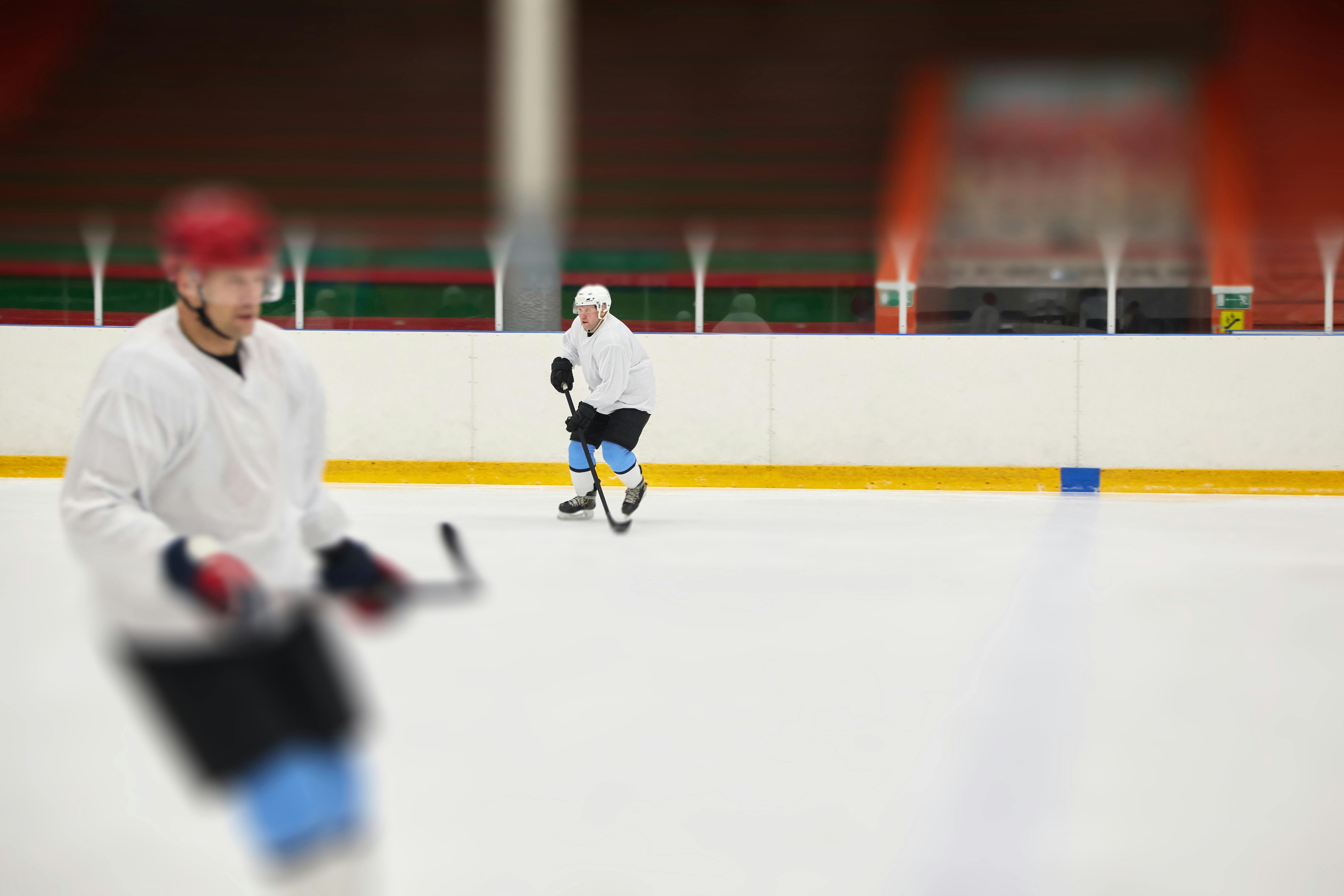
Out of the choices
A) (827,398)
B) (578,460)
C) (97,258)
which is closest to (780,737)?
(578,460)

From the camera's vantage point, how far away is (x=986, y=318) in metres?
7.79

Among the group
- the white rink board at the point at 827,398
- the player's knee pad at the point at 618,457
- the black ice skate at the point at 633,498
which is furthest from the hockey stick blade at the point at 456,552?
the white rink board at the point at 827,398

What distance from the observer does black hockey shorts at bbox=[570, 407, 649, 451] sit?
19.7 ft

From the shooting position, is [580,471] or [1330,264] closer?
[580,471]

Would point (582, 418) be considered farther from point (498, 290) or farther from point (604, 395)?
point (498, 290)

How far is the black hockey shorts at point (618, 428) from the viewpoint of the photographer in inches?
236

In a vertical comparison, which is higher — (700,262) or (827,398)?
(700,262)

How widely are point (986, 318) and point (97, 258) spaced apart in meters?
5.43

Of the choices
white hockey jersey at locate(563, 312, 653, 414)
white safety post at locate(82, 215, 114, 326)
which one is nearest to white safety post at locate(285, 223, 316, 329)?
white safety post at locate(82, 215, 114, 326)

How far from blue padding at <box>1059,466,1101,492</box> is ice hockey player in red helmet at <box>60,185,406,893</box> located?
655 centimetres

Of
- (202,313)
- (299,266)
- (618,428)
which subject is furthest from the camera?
(299,266)

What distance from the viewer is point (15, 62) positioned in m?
3.02

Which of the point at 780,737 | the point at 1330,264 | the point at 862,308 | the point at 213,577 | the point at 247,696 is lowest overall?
the point at 780,737

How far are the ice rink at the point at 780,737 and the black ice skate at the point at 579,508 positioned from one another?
1.48 m
